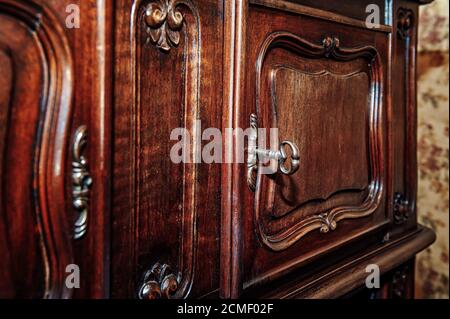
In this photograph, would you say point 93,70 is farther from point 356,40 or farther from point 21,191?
point 356,40

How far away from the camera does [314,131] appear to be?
640 millimetres

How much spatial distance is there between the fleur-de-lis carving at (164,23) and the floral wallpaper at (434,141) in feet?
3.76

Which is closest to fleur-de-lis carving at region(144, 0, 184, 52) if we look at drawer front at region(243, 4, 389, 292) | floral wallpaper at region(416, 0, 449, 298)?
drawer front at region(243, 4, 389, 292)

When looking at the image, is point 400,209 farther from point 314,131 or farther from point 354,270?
point 314,131

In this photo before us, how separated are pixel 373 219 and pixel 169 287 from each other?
1.43 ft

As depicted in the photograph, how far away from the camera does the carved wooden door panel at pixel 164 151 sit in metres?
0.42

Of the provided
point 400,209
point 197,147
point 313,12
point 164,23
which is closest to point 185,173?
point 197,147

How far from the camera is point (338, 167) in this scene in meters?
0.70

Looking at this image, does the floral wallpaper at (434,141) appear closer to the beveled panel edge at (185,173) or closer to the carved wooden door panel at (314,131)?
the carved wooden door panel at (314,131)

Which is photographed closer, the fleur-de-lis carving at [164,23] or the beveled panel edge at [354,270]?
the fleur-de-lis carving at [164,23]

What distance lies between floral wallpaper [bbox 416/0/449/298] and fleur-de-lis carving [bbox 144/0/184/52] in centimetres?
115

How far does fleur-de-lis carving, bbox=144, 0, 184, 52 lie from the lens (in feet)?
1.43

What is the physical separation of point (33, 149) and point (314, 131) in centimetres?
38

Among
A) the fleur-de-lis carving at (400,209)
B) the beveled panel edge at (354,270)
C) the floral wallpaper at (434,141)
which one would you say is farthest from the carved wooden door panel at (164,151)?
the floral wallpaper at (434,141)
